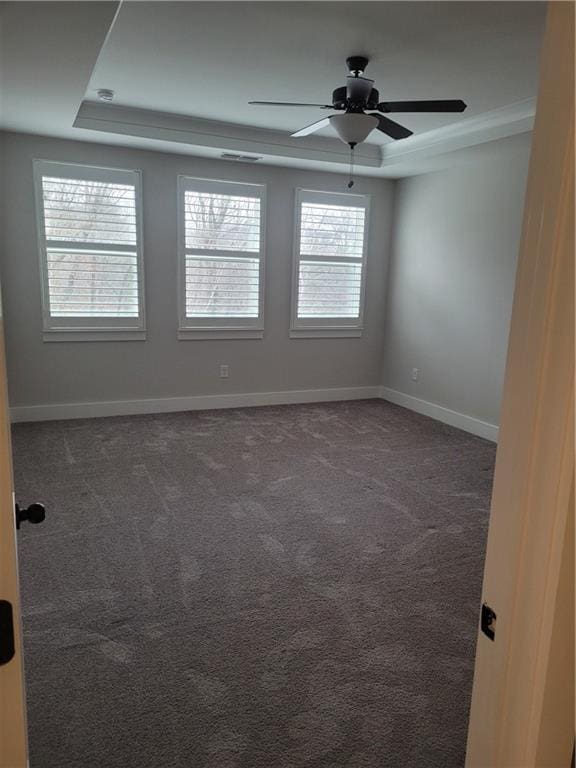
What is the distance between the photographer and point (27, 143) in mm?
4660

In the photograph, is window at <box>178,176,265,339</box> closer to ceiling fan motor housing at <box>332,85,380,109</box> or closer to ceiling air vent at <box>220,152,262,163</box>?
ceiling air vent at <box>220,152,262,163</box>

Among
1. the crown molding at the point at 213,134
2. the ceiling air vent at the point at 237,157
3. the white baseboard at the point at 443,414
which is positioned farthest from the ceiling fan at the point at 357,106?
the white baseboard at the point at 443,414

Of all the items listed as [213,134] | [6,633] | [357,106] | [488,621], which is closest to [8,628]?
[6,633]

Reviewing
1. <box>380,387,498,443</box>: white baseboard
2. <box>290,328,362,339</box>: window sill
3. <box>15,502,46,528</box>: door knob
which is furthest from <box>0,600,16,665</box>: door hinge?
<box>290,328,362,339</box>: window sill

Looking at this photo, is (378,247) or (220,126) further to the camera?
(378,247)

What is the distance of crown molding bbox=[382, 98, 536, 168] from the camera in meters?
3.94

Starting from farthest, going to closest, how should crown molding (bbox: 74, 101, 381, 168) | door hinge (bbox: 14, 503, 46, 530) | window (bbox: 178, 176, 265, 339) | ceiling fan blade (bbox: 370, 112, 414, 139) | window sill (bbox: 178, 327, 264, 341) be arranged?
window sill (bbox: 178, 327, 264, 341) → window (bbox: 178, 176, 265, 339) → crown molding (bbox: 74, 101, 381, 168) → ceiling fan blade (bbox: 370, 112, 414, 139) → door hinge (bbox: 14, 503, 46, 530)

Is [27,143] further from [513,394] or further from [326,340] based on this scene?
[513,394]

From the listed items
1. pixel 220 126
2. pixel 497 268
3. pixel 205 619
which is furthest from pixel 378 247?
pixel 205 619

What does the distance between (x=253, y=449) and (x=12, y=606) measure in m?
3.84

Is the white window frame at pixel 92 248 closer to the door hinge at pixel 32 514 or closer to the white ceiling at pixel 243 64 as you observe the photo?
the white ceiling at pixel 243 64

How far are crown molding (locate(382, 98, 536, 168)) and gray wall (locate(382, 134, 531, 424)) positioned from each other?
0.65 ft

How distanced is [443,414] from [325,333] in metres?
1.65

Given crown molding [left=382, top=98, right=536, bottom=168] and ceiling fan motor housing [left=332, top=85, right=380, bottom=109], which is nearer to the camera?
ceiling fan motor housing [left=332, top=85, right=380, bottom=109]
